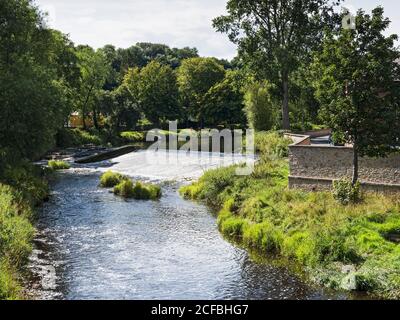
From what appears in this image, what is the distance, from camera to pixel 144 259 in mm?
23891

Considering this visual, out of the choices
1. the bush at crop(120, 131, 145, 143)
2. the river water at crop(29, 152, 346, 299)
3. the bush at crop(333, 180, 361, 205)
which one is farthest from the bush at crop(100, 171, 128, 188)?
the bush at crop(120, 131, 145, 143)

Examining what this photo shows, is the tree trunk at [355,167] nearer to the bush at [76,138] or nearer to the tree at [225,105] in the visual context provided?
the bush at [76,138]

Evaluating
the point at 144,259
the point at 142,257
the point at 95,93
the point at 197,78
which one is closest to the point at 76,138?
the point at 95,93

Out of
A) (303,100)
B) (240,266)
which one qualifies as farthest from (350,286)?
(303,100)

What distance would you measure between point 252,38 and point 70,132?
109ft

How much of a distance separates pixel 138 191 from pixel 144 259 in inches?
598

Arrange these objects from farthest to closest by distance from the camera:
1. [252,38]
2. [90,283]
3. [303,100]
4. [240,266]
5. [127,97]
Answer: [127,97]
[303,100]
[252,38]
[240,266]
[90,283]

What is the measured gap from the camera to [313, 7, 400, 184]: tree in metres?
26.1

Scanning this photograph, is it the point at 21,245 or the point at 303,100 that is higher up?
the point at 303,100

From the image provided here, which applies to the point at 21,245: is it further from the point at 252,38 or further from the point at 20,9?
the point at 252,38

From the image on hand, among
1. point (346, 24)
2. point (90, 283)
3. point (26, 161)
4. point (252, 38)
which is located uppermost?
point (252, 38)

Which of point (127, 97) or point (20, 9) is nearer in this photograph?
point (20, 9)

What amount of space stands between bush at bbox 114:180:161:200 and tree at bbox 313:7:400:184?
16251 millimetres
